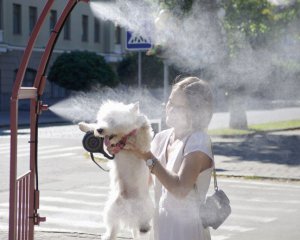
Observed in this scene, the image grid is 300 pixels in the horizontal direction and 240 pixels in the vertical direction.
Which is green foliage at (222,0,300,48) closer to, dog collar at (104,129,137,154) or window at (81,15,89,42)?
dog collar at (104,129,137,154)

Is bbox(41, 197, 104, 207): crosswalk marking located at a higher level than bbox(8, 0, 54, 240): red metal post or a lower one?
lower

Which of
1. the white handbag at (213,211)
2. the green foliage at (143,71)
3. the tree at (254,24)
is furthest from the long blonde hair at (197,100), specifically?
the green foliage at (143,71)

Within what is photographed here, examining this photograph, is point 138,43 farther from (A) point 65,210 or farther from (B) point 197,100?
(B) point 197,100

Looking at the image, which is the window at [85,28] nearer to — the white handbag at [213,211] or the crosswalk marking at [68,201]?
the crosswalk marking at [68,201]

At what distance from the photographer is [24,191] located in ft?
18.2

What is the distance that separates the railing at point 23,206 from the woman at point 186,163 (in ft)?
3.72

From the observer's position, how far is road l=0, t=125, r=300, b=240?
33.5 feet

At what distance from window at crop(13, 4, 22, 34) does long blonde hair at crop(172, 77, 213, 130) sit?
1700 inches

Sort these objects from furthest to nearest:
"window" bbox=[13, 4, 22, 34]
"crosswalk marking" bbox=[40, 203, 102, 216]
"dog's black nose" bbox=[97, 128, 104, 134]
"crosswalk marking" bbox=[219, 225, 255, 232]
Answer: "window" bbox=[13, 4, 22, 34] < "crosswalk marking" bbox=[40, 203, 102, 216] < "crosswalk marking" bbox=[219, 225, 255, 232] < "dog's black nose" bbox=[97, 128, 104, 134]

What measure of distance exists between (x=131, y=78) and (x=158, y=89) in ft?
7.65

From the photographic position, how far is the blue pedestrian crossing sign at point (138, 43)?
16383 millimetres

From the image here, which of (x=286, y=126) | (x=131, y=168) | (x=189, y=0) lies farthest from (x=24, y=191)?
(x=286, y=126)

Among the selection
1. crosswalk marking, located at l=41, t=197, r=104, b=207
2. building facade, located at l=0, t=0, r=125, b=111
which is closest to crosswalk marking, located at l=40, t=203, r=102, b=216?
crosswalk marking, located at l=41, t=197, r=104, b=207

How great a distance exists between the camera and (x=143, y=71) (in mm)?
51781
